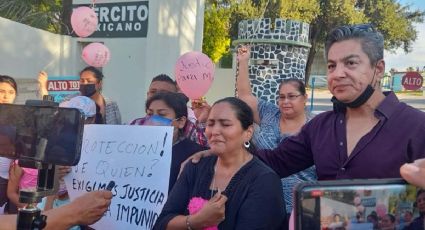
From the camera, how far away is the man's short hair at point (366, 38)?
72.7 inches

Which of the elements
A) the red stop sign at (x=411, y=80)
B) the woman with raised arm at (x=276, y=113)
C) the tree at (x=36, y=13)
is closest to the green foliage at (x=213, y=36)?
the tree at (x=36, y=13)

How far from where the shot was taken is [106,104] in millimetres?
5145

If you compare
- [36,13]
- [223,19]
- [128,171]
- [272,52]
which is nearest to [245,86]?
[128,171]

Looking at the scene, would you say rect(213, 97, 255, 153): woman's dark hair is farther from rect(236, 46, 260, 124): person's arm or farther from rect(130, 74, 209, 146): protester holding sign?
rect(130, 74, 209, 146): protester holding sign

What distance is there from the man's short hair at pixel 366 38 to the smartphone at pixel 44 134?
105 cm

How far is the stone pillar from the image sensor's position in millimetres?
9852

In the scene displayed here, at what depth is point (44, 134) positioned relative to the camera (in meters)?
1.52

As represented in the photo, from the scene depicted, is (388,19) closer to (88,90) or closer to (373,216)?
(88,90)

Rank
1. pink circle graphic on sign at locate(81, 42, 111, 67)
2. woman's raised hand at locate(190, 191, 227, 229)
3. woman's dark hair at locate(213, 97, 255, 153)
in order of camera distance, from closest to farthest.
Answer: woman's raised hand at locate(190, 191, 227, 229) < woman's dark hair at locate(213, 97, 255, 153) < pink circle graphic on sign at locate(81, 42, 111, 67)

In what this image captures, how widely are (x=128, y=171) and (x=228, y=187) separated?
729 millimetres

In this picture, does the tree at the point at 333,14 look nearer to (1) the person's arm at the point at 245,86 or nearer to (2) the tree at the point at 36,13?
(2) the tree at the point at 36,13

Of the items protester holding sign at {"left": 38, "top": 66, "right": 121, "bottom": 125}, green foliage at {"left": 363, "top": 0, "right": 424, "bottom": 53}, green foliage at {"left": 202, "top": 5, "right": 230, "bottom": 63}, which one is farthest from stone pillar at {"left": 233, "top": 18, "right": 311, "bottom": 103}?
green foliage at {"left": 363, "top": 0, "right": 424, "bottom": 53}

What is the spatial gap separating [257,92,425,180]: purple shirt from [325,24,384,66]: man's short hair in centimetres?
18

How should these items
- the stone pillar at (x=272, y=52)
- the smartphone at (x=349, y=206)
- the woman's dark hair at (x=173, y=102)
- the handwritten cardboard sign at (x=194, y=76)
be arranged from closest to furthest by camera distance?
1. the smartphone at (x=349, y=206)
2. the woman's dark hair at (x=173, y=102)
3. the handwritten cardboard sign at (x=194, y=76)
4. the stone pillar at (x=272, y=52)
